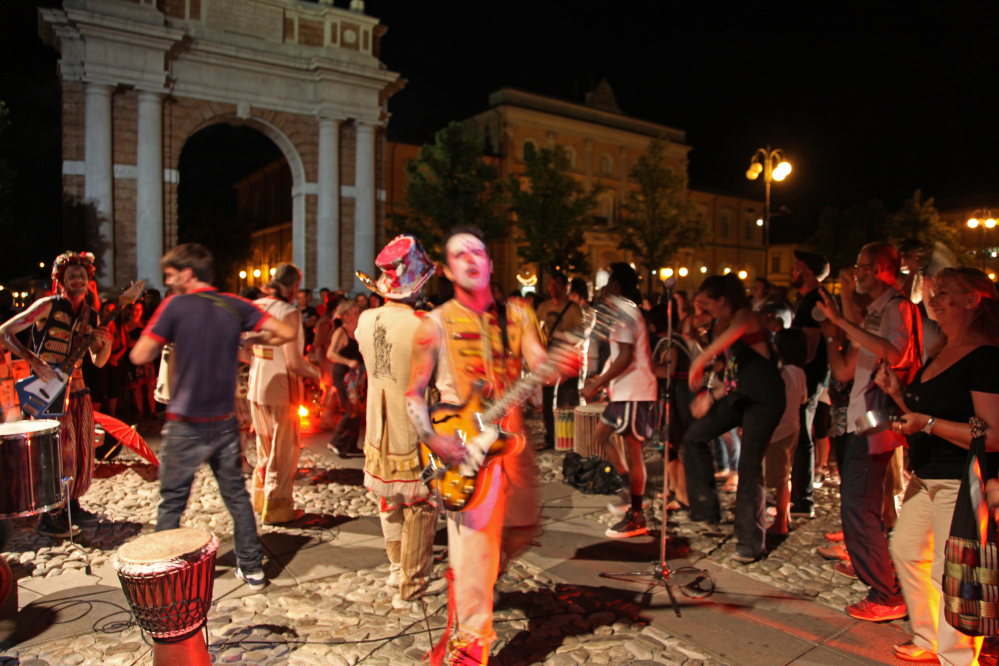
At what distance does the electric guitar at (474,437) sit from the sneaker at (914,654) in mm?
2560

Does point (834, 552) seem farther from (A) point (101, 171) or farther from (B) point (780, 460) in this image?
(A) point (101, 171)

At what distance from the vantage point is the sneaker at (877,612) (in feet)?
12.8

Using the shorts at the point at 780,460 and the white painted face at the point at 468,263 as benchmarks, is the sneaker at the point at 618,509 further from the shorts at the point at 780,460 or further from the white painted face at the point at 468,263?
the white painted face at the point at 468,263

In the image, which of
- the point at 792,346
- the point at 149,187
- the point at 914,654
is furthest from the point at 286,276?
the point at 149,187

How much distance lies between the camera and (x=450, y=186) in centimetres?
3547

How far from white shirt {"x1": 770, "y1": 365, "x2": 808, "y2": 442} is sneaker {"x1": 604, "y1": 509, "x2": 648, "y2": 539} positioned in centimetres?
138

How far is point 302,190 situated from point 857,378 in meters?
25.0

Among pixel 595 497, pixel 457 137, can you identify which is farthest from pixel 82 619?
pixel 457 137

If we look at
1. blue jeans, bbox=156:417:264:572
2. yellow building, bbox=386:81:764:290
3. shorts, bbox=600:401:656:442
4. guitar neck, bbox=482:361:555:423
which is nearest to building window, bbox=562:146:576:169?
yellow building, bbox=386:81:764:290

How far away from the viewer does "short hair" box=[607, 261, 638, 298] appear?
5.59m

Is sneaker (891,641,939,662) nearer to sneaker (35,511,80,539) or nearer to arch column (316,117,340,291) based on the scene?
sneaker (35,511,80,539)

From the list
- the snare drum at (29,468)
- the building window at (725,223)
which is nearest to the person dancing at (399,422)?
the snare drum at (29,468)

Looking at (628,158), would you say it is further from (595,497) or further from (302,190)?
(595,497)

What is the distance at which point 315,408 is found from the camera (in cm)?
1070
